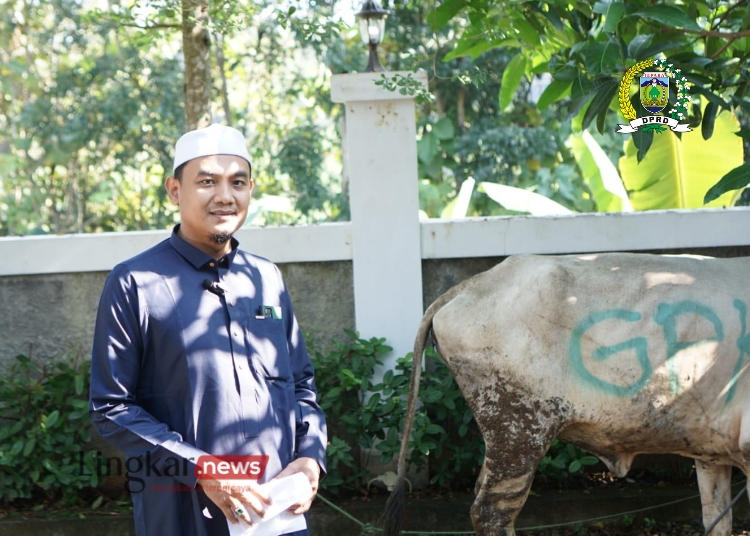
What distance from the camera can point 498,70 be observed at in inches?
344

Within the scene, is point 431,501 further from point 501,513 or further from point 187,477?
point 187,477

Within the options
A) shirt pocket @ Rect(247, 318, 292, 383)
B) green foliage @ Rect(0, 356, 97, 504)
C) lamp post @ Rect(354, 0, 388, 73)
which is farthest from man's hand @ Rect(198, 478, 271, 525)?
lamp post @ Rect(354, 0, 388, 73)

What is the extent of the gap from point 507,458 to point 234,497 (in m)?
1.39

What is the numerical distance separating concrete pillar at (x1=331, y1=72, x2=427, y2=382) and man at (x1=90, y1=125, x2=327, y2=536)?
1.91 m

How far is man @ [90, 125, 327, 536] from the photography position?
2.22 m

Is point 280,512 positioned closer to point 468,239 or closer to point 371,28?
point 468,239

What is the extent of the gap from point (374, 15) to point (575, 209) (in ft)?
16.0

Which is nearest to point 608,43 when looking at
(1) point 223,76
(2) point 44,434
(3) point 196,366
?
(3) point 196,366

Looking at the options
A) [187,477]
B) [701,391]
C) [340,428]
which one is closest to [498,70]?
[340,428]

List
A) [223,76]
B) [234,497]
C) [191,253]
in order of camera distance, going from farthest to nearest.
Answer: [223,76] < [191,253] < [234,497]

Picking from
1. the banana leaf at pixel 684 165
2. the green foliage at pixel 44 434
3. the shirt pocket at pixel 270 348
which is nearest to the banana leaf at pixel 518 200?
the banana leaf at pixel 684 165

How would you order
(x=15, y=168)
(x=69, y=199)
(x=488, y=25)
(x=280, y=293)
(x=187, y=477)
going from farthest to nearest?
(x=69, y=199) < (x=15, y=168) < (x=488, y=25) < (x=280, y=293) < (x=187, y=477)

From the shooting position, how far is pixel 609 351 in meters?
3.20

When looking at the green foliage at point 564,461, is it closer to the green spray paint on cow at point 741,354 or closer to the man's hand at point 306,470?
the green spray paint on cow at point 741,354
